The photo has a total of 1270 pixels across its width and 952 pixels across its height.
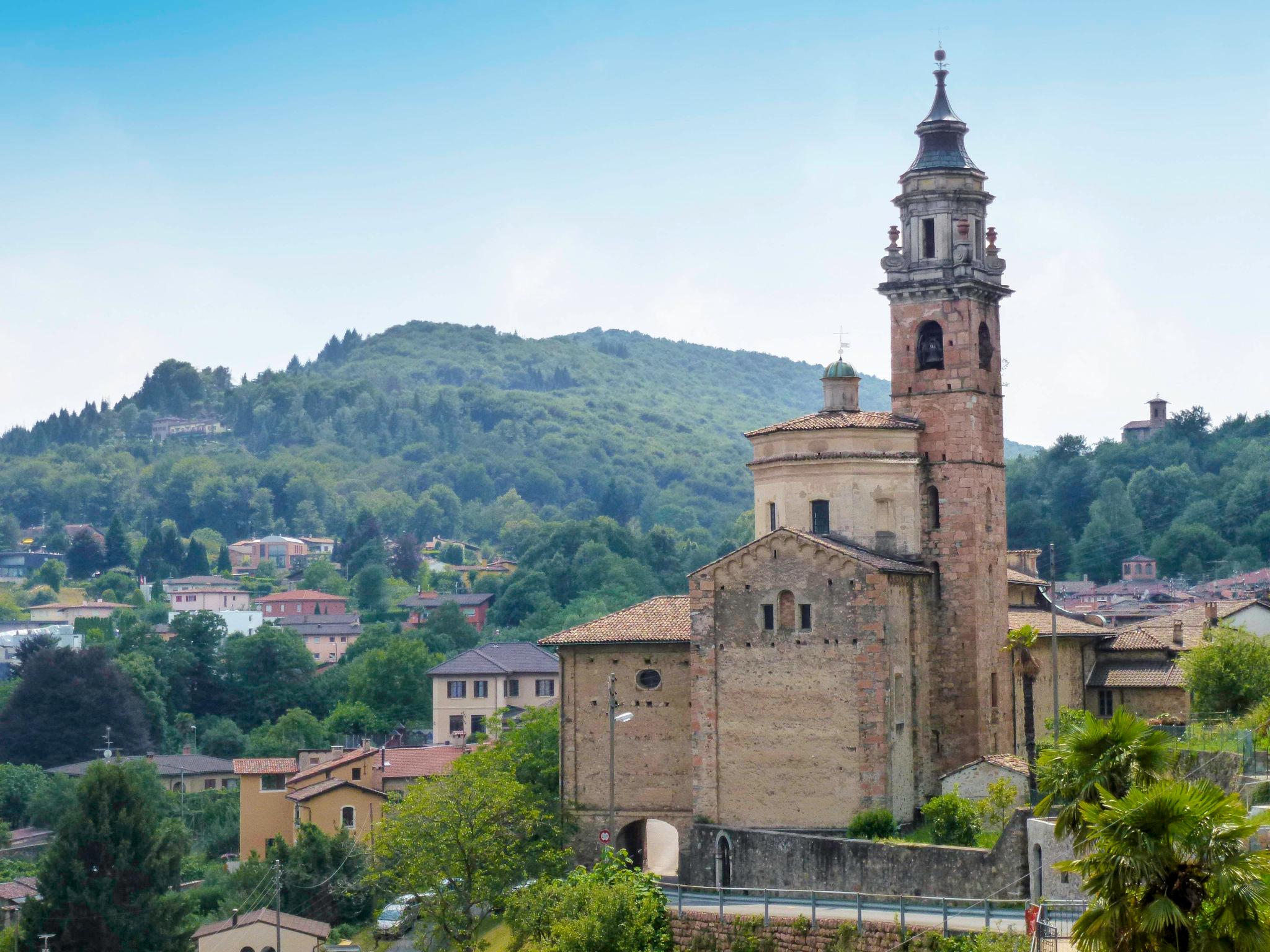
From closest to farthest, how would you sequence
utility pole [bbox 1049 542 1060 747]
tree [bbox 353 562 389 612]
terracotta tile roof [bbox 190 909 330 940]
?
1. utility pole [bbox 1049 542 1060 747]
2. terracotta tile roof [bbox 190 909 330 940]
3. tree [bbox 353 562 389 612]

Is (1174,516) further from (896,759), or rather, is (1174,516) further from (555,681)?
(896,759)

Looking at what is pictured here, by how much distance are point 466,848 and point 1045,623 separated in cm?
2073

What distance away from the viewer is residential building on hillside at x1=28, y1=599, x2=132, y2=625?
18779 cm

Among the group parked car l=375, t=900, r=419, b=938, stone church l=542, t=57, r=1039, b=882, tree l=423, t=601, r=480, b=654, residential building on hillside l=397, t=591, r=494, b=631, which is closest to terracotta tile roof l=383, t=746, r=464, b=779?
parked car l=375, t=900, r=419, b=938

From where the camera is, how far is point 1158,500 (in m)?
152

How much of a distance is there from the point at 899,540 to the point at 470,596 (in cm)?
11571

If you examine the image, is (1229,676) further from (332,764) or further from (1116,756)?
(332,764)

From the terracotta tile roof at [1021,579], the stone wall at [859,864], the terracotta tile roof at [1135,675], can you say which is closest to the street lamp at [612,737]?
the stone wall at [859,864]

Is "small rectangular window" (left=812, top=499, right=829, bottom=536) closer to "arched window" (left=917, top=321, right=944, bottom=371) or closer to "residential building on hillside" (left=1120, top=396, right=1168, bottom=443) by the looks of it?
"arched window" (left=917, top=321, right=944, bottom=371)

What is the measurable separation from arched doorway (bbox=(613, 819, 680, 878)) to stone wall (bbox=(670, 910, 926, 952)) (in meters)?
8.53

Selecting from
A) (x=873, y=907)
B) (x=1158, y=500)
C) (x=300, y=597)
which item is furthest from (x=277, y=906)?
(x=300, y=597)

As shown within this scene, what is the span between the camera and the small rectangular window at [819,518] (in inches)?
2249

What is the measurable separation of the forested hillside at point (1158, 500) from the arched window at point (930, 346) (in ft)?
260

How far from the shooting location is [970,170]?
60.1 m
